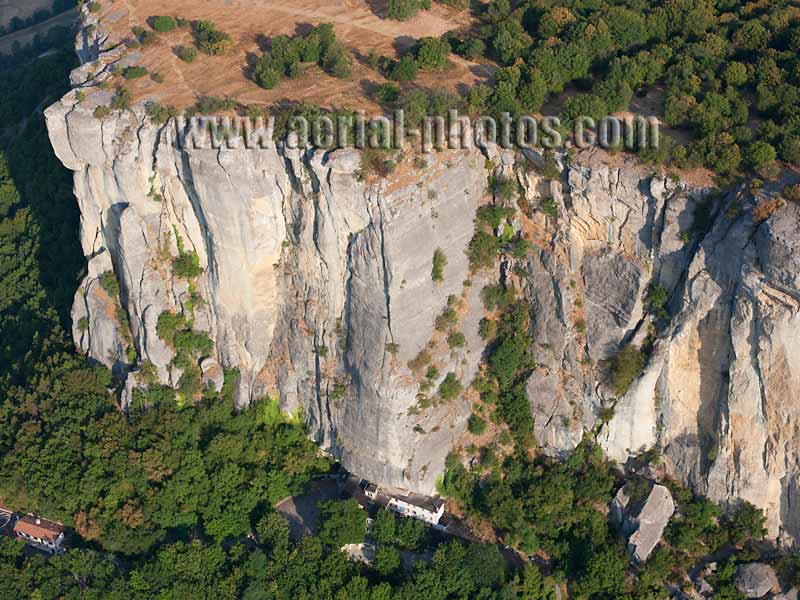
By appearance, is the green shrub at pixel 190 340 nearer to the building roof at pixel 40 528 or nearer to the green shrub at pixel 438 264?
the building roof at pixel 40 528

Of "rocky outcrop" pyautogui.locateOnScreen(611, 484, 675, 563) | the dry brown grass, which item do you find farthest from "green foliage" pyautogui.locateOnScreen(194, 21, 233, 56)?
"rocky outcrop" pyautogui.locateOnScreen(611, 484, 675, 563)

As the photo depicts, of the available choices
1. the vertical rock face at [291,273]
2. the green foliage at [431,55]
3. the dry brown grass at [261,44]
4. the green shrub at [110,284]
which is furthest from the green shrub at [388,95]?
the green shrub at [110,284]

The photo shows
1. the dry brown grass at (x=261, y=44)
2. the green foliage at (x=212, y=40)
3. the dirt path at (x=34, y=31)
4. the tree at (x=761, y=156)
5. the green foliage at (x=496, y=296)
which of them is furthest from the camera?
the dirt path at (x=34, y=31)

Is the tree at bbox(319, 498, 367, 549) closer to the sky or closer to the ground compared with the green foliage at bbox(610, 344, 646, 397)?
Answer: closer to the ground

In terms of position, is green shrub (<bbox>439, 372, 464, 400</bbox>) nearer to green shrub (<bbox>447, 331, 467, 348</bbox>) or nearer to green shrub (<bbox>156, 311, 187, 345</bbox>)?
green shrub (<bbox>447, 331, 467, 348</bbox>)

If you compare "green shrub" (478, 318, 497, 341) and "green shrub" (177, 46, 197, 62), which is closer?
"green shrub" (478, 318, 497, 341)

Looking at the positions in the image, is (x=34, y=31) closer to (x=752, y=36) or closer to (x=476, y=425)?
(x=476, y=425)
